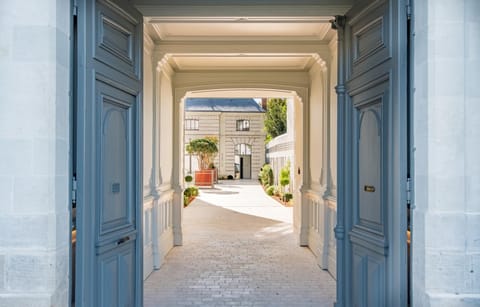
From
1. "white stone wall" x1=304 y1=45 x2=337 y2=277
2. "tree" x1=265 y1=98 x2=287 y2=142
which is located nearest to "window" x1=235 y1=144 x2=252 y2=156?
"tree" x1=265 y1=98 x2=287 y2=142

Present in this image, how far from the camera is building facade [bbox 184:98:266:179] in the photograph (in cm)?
3027

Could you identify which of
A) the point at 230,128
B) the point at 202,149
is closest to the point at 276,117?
the point at 202,149

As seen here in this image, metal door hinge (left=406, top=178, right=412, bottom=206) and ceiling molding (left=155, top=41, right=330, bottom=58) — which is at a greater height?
ceiling molding (left=155, top=41, right=330, bottom=58)

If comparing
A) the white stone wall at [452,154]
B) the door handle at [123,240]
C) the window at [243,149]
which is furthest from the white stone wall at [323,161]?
the window at [243,149]

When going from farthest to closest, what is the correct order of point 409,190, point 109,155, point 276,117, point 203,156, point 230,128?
point 230,128
point 276,117
point 203,156
point 109,155
point 409,190

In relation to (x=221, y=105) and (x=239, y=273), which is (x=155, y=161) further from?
(x=221, y=105)

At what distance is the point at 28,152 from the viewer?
195cm

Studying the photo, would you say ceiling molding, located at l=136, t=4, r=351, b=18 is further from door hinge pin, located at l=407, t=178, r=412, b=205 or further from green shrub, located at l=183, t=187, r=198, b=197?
green shrub, located at l=183, t=187, r=198, b=197

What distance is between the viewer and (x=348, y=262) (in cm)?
291

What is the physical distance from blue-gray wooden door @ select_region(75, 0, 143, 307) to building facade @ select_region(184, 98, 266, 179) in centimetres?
2737

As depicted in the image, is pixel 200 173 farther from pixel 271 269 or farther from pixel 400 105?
pixel 400 105

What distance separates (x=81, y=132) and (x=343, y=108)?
1985 millimetres

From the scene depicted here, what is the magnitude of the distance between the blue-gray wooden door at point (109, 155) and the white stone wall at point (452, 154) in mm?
1866

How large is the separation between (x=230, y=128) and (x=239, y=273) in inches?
1027
